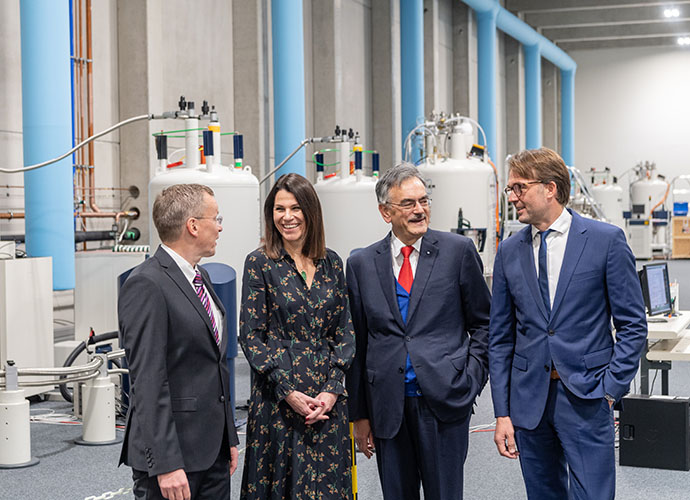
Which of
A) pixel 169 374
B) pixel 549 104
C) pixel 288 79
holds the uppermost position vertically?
pixel 549 104

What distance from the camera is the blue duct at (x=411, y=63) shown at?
13055mm

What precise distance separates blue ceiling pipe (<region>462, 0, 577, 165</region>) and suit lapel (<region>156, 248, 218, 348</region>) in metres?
13.5

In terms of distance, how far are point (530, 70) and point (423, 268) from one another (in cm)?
1738

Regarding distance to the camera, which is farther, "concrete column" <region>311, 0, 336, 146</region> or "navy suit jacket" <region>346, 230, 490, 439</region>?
"concrete column" <region>311, 0, 336, 146</region>

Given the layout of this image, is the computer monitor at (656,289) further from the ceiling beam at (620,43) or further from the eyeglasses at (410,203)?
the ceiling beam at (620,43)

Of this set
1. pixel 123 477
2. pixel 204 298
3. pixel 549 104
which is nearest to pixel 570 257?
pixel 204 298

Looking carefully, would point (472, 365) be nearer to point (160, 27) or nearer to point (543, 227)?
point (543, 227)

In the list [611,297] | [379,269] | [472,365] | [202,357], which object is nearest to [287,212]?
[379,269]

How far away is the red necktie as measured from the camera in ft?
8.13

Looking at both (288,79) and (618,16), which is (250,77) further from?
(618,16)

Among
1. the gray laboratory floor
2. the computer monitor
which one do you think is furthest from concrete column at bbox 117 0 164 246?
the computer monitor

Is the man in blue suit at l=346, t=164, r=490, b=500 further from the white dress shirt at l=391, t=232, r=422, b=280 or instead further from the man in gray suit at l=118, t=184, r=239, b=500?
the man in gray suit at l=118, t=184, r=239, b=500

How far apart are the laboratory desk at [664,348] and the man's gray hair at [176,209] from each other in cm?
268

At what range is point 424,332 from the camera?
2.41 meters
